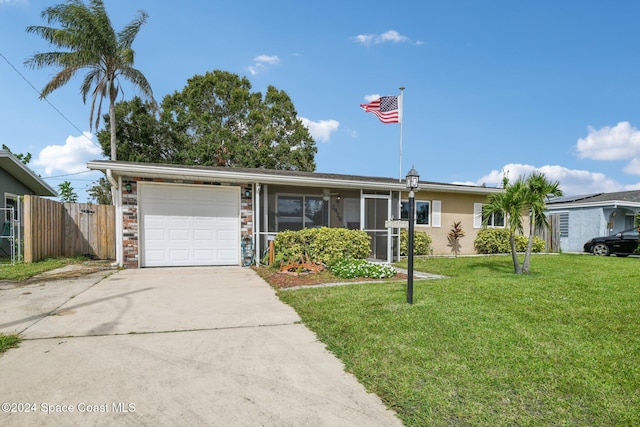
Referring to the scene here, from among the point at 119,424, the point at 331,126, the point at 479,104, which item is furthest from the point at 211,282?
the point at 331,126

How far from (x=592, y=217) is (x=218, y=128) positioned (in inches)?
834

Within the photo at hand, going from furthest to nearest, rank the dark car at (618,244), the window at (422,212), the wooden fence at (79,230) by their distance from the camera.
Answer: the window at (422,212) < the dark car at (618,244) < the wooden fence at (79,230)

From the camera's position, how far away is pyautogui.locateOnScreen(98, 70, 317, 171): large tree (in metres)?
19.6

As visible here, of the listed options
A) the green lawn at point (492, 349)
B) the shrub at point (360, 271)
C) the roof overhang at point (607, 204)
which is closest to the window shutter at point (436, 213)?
the shrub at point (360, 271)

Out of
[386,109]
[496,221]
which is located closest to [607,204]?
[496,221]

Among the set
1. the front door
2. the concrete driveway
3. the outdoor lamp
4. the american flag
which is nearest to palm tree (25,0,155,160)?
the front door

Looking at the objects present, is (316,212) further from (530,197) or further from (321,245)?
(530,197)

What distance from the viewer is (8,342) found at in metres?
3.34

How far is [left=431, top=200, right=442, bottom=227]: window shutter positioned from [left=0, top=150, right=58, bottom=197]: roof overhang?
14381 mm

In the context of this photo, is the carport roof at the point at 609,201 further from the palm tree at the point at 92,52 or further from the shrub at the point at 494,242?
the palm tree at the point at 92,52

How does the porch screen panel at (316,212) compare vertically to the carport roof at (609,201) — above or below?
below

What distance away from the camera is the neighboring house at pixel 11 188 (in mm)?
10391

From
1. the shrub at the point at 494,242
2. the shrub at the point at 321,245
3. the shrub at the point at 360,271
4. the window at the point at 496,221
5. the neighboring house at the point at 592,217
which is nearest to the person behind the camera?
the shrub at the point at 360,271

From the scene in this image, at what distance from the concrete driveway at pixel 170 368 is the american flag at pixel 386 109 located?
6.45 meters
